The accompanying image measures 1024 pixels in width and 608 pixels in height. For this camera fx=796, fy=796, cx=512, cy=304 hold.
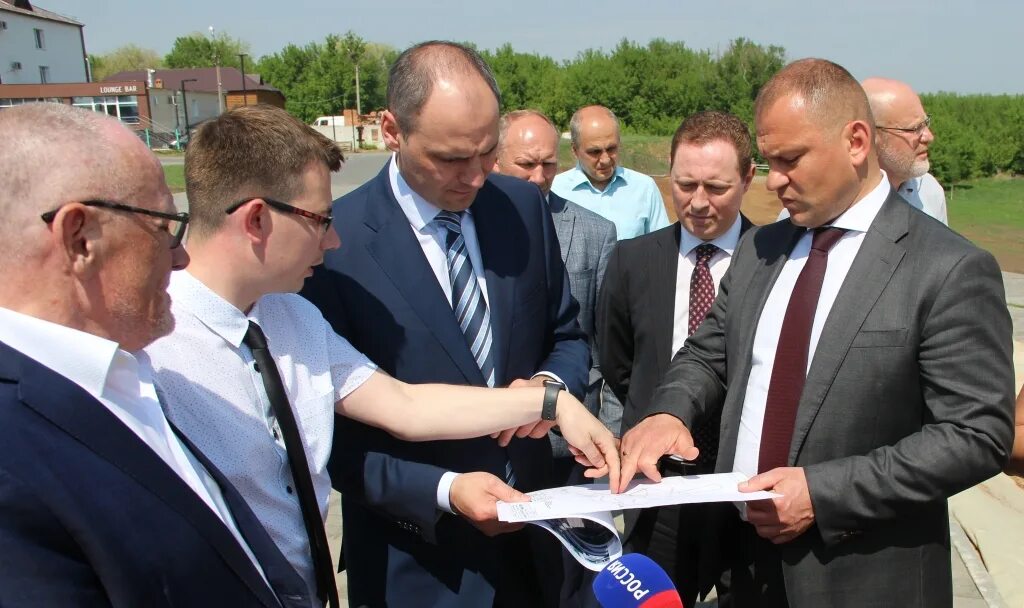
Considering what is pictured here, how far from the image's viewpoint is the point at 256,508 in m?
1.79

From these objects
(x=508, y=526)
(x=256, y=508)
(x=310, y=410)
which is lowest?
(x=508, y=526)

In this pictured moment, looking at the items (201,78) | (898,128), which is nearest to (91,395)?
(898,128)

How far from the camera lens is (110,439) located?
1.21 metres

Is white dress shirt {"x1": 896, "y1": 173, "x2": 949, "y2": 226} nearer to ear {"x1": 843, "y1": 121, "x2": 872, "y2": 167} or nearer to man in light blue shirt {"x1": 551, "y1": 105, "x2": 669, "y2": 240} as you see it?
man in light blue shirt {"x1": 551, "y1": 105, "x2": 669, "y2": 240}

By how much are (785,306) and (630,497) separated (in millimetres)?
818

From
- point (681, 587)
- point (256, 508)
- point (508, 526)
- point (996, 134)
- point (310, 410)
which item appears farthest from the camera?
point (996, 134)

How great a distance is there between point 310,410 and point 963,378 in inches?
65.3

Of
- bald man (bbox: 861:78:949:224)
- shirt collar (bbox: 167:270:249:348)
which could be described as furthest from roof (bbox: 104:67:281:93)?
shirt collar (bbox: 167:270:249:348)

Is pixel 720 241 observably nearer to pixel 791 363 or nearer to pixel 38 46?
pixel 791 363

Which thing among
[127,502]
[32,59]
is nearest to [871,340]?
[127,502]

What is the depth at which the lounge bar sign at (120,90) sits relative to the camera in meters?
52.7

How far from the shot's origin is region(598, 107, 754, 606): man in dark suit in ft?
11.8

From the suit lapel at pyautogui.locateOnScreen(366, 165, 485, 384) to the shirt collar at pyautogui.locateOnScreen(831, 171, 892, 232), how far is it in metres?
1.17

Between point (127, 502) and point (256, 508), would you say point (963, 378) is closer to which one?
point (256, 508)
